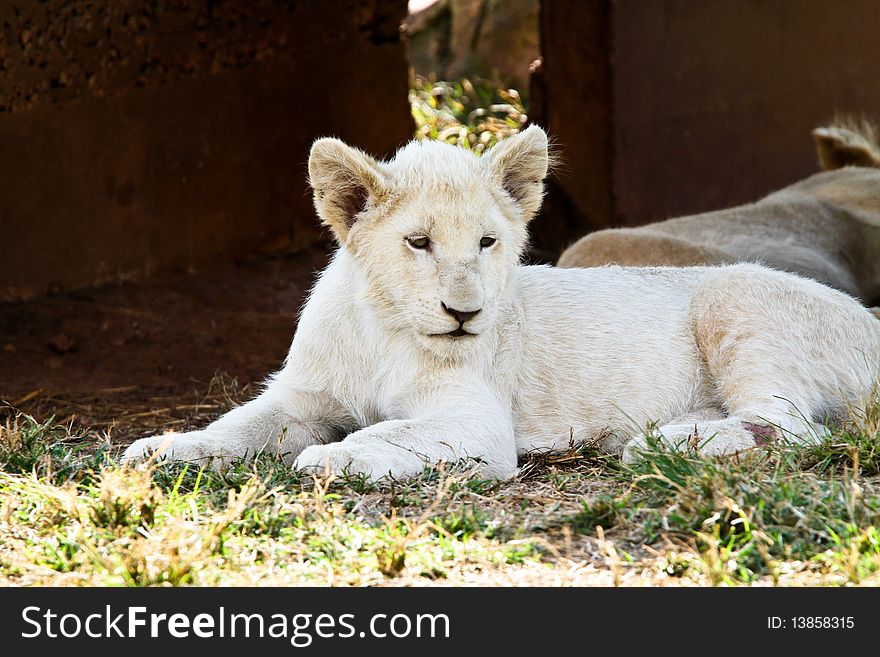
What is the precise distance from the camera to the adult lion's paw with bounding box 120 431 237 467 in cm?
470

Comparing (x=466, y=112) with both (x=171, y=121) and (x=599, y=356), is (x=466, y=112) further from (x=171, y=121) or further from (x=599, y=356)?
(x=599, y=356)

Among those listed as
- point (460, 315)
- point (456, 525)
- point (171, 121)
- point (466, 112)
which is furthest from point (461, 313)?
point (466, 112)

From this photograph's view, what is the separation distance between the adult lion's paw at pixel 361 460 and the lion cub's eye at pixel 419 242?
2.70 feet

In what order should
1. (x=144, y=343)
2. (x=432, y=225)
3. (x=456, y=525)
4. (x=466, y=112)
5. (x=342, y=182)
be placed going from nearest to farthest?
(x=456, y=525) < (x=432, y=225) < (x=342, y=182) < (x=144, y=343) < (x=466, y=112)

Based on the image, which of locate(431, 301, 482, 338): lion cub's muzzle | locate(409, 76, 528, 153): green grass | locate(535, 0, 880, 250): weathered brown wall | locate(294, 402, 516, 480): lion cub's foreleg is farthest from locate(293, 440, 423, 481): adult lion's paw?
locate(409, 76, 528, 153): green grass

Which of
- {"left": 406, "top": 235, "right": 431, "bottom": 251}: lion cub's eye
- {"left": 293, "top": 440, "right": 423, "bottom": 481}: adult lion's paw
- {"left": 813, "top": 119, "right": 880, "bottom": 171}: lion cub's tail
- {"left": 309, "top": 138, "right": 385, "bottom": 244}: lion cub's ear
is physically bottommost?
{"left": 293, "top": 440, "right": 423, "bottom": 481}: adult lion's paw

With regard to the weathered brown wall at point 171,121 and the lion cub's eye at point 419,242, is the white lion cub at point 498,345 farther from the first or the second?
the weathered brown wall at point 171,121

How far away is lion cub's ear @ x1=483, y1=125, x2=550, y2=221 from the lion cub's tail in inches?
187

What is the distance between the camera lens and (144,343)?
8609mm

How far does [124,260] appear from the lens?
942cm

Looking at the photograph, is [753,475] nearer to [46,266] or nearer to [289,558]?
[289,558]

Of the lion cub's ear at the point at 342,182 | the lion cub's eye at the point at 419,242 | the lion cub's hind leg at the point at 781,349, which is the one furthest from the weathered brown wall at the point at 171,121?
the lion cub's hind leg at the point at 781,349

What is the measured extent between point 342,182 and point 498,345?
104 centimetres

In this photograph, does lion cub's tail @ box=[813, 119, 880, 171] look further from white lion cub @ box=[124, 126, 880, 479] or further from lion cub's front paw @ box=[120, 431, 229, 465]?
lion cub's front paw @ box=[120, 431, 229, 465]
